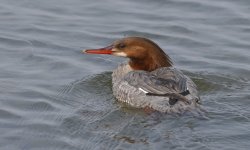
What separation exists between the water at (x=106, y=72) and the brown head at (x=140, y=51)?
0.57 meters

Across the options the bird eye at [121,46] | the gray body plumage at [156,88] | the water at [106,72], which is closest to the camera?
the water at [106,72]

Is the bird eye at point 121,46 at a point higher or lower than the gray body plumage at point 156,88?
higher

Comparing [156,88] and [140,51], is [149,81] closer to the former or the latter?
[156,88]

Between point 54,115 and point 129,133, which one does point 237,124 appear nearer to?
point 129,133

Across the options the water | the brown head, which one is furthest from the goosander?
the water

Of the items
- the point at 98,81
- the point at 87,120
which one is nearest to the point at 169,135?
the point at 87,120

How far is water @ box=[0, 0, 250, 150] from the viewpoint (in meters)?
9.32

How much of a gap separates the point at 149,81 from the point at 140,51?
72 cm

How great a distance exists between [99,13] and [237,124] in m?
5.13

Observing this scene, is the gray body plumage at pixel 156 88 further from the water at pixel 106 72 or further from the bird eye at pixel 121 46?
the bird eye at pixel 121 46

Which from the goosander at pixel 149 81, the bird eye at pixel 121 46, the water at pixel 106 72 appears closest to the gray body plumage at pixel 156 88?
the goosander at pixel 149 81

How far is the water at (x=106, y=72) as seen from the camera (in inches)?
367

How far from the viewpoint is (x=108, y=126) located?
975 centimetres

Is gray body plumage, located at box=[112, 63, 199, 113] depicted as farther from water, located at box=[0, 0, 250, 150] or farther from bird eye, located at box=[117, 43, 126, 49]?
bird eye, located at box=[117, 43, 126, 49]
